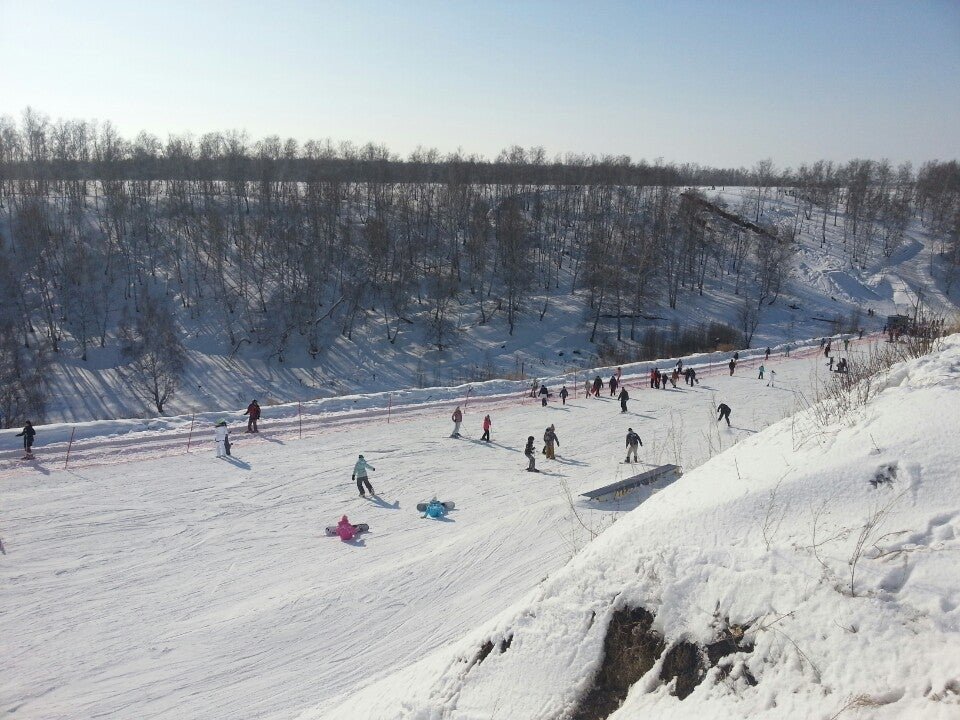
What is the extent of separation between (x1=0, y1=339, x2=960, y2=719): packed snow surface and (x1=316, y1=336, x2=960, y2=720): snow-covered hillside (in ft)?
0.06

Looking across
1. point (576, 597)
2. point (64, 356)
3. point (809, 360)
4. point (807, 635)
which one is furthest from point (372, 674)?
point (64, 356)

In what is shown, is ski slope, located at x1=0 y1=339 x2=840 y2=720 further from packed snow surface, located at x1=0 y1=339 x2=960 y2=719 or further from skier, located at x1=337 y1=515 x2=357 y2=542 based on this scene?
skier, located at x1=337 y1=515 x2=357 y2=542

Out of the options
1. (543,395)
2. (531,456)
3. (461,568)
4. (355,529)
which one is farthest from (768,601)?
(543,395)

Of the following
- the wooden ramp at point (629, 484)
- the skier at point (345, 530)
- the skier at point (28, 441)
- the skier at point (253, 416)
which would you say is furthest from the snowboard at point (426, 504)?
the skier at point (28, 441)

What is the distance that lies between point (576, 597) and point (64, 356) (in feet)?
161

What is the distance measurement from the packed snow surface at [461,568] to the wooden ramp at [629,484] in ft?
1.00

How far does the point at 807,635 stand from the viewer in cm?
415

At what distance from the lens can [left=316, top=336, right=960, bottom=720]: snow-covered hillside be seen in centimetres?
389

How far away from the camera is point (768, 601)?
14.8 feet

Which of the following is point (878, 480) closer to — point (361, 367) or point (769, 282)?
point (361, 367)

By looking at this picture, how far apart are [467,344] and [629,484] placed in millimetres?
35928

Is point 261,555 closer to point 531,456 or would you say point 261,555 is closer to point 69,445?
point 531,456

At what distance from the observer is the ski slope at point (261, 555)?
863cm

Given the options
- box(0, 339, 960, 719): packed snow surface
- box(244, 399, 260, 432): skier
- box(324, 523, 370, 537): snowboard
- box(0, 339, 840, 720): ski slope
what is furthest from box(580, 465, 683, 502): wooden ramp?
box(244, 399, 260, 432): skier
